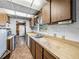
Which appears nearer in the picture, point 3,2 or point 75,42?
point 75,42

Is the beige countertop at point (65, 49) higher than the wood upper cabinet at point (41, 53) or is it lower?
Answer: higher

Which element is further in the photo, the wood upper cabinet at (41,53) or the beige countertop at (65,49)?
the wood upper cabinet at (41,53)

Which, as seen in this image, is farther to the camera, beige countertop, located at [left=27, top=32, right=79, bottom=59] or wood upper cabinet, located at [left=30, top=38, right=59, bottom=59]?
wood upper cabinet, located at [left=30, top=38, right=59, bottom=59]

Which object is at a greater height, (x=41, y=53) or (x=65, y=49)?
(x=65, y=49)

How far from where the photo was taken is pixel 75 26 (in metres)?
1.79

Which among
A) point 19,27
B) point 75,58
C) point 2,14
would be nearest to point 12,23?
point 2,14

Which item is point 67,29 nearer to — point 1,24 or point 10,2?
point 10,2

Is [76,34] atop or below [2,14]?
below

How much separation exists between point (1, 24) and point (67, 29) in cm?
408

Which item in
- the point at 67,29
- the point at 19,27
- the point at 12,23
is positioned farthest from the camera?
the point at 19,27

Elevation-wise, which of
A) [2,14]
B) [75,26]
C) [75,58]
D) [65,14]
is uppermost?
[2,14]

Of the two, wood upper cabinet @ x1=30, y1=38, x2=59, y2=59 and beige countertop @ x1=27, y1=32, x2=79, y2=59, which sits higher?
beige countertop @ x1=27, y1=32, x2=79, y2=59

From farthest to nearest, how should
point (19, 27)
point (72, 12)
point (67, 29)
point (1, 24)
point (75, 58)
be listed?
point (19, 27) < point (1, 24) < point (67, 29) < point (72, 12) < point (75, 58)

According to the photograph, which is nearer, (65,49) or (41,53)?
(65,49)
